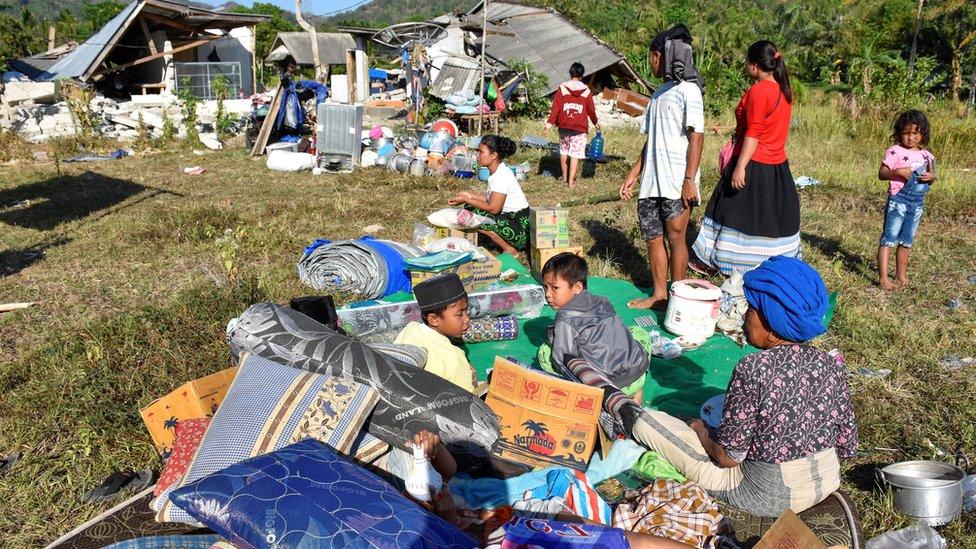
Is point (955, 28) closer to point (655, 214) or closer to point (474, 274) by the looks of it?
point (655, 214)

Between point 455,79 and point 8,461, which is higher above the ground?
point 455,79

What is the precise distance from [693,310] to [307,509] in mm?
3140

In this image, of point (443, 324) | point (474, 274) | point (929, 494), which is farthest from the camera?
point (474, 274)

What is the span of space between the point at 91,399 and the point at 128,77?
694 inches

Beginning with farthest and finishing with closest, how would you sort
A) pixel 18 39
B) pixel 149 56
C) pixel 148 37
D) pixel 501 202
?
1. pixel 18 39
2. pixel 148 37
3. pixel 149 56
4. pixel 501 202

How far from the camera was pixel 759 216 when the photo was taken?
488 centimetres

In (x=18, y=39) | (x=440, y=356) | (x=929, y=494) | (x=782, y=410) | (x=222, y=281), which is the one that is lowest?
(x=929, y=494)

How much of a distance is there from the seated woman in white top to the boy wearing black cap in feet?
7.59

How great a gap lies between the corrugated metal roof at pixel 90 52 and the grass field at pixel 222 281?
21.8 ft

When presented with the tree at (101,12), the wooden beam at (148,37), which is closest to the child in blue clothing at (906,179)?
the wooden beam at (148,37)

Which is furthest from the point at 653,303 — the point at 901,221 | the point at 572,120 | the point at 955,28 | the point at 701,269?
the point at 955,28

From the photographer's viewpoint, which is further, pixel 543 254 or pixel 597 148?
pixel 597 148

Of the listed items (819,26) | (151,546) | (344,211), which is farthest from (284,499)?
(819,26)

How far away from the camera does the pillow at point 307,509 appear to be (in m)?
2.00
